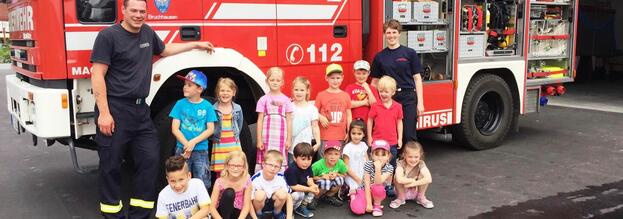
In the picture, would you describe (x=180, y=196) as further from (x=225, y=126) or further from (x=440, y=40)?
(x=440, y=40)

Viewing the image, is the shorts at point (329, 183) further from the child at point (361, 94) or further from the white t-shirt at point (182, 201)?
the white t-shirt at point (182, 201)

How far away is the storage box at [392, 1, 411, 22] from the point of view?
6.39 metres

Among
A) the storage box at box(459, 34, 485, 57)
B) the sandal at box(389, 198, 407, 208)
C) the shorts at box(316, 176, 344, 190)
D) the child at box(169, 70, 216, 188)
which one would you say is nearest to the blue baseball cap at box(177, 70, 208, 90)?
the child at box(169, 70, 216, 188)

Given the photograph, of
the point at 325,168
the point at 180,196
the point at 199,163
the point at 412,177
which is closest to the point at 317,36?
the point at 325,168

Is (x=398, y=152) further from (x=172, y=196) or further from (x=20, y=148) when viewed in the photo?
(x=20, y=148)

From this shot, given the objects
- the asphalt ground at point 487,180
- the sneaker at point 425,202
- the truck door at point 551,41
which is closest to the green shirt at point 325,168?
the asphalt ground at point 487,180

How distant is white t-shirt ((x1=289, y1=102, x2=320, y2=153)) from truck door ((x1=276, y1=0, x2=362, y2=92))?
17.7 inches

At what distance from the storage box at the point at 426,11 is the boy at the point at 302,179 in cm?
243

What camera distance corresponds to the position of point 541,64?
27.1ft

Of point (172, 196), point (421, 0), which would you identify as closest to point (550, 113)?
point (421, 0)

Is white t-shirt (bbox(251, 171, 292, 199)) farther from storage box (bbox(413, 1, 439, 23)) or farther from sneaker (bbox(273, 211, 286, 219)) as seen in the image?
storage box (bbox(413, 1, 439, 23))

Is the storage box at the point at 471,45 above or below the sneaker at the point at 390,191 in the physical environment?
above

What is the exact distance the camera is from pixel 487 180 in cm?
623

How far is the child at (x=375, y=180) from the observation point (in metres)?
5.09
